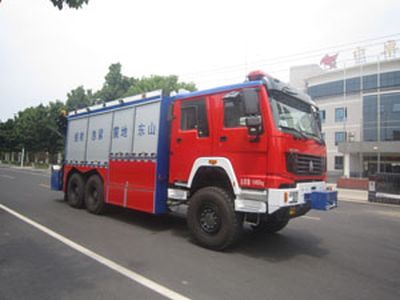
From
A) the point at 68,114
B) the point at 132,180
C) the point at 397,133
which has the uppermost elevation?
the point at 397,133

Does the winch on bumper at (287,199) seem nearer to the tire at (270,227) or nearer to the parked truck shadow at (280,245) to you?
the parked truck shadow at (280,245)

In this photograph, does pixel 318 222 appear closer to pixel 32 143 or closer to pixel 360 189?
pixel 360 189

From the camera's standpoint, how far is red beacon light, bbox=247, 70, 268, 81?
4.86 metres

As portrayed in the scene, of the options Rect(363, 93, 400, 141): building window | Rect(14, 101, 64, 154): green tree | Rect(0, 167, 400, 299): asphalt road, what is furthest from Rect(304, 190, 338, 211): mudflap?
Rect(14, 101, 64, 154): green tree

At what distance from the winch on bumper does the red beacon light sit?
2032mm

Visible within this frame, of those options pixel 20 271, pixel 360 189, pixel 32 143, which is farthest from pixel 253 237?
pixel 32 143

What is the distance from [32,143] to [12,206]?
3776cm

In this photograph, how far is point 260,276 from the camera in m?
3.94

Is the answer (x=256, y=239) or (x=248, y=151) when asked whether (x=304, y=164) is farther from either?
(x=256, y=239)

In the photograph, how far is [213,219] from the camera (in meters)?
A: 5.09

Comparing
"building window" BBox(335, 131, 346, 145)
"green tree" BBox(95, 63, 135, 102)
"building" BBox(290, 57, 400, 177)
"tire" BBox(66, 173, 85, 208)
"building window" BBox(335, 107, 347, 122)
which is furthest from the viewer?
"building window" BBox(335, 131, 346, 145)

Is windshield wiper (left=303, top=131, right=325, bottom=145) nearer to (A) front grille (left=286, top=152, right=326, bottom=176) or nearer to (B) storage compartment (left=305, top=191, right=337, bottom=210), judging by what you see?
(A) front grille (left=286, top=152, right=326, bottom=176)

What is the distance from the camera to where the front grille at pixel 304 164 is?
4.59 m

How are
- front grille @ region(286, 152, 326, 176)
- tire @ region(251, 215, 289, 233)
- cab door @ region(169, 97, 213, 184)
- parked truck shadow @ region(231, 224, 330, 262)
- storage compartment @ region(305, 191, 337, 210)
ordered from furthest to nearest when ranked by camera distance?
1. tire @ region(251, 215, 289, 233)
2. cab door @ region(169, 97, 213, 184)
3. parked truck shadow @ region(231, 224, 330, 262)
4. storage compartment @ region(305, 191, 337, 210)
5. front grille @ region(286, 152, 326, 176)
